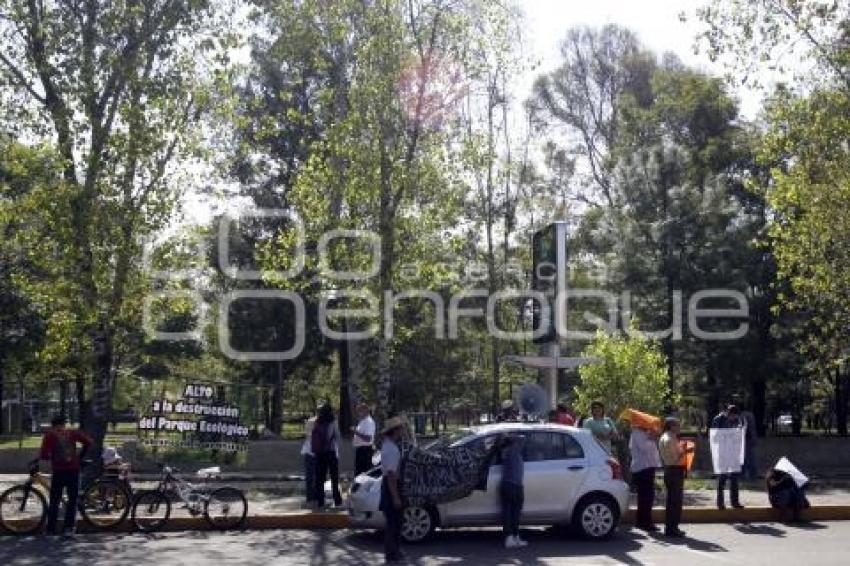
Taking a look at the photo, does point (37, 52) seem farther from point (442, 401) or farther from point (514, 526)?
point (442, 401)

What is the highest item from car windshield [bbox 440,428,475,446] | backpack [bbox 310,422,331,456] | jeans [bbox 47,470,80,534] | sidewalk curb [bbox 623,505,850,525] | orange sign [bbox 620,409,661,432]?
orange sign [bbox 620,409,661,432]

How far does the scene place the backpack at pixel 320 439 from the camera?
17703 millimetres

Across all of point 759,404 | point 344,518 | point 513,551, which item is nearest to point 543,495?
point 513,551

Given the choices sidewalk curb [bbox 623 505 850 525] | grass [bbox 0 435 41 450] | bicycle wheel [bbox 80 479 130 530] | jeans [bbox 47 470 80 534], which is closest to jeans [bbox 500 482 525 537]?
sidewalk curb [bbox 623 505 850 525]

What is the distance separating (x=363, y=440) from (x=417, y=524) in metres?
3.83

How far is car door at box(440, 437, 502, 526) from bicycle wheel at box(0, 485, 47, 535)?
5.72 meters

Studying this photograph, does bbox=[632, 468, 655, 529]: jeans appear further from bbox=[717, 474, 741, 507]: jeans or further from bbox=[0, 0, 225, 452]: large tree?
bbox=[0, 0, 225, 452]: large tree

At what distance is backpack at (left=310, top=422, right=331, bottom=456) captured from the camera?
1770cm

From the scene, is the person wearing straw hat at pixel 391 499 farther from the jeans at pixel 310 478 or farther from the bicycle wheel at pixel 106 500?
the jeans at pixel 310 478

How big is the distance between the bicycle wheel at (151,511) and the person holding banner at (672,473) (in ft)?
23.5

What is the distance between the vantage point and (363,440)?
17641mm

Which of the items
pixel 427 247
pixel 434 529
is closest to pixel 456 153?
pixel 427 247

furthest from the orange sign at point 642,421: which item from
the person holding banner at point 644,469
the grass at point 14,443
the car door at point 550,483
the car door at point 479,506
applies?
the grass at point 14,443

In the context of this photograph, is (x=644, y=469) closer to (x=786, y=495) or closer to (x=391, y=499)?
(x=786, y=495)
